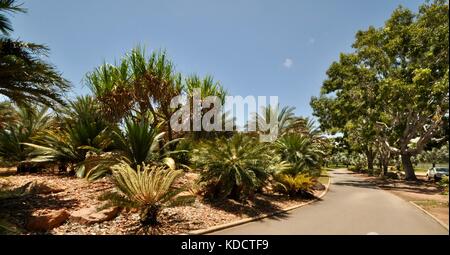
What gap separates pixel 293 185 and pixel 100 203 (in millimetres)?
7721

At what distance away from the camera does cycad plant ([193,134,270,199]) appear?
9.25 meters

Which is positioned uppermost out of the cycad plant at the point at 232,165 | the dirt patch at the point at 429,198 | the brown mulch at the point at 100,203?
the cycad plant at the point at 232,165

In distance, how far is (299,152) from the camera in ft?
51.5

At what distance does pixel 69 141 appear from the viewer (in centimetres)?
1066

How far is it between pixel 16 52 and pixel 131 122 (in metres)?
3.81

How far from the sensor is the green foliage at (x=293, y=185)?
12273mm

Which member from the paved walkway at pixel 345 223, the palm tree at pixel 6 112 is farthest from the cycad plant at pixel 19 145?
the paved walkway at pixel 345 223

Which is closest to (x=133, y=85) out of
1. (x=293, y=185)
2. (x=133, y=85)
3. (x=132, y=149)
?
(x=133, y=85)

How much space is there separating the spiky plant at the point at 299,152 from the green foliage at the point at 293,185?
240cm

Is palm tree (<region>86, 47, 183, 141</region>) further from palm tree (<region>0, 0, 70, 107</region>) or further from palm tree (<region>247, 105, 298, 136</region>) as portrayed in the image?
palm tree (<region>247, 105, 298, 136</region>)

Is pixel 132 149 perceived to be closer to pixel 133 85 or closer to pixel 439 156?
pixel 133 85

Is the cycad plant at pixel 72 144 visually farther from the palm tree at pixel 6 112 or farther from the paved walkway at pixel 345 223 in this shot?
the paved walkway at pixel 345 223
